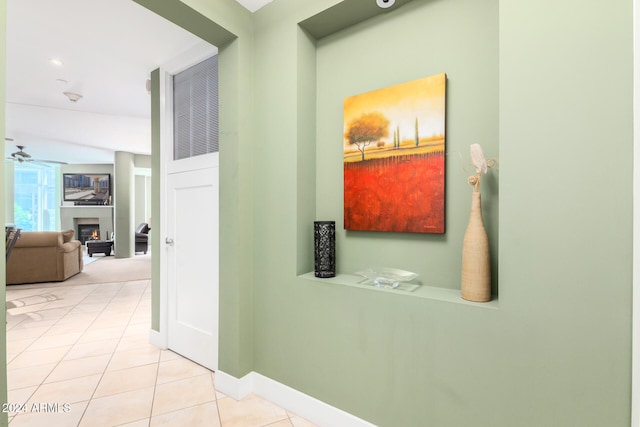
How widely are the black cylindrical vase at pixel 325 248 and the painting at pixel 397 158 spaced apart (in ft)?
0.43

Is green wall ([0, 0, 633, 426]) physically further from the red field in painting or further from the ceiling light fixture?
the ceiling light fixture

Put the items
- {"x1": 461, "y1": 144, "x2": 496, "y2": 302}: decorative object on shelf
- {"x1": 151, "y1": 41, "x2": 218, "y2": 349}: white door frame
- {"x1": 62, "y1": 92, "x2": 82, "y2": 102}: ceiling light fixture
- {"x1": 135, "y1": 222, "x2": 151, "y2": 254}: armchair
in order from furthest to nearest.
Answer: {"x1": 135, "y1": 222, "x2": 151, "y2": 254}: armchair < {"x1": 62, "y1": 92, "x2": 82, "y2": 102}: ceiling light fixture < {"x1": 151, "y1": 41, "x2": 218, "y2": 349}: white door frame < {"x1": 461, "y1": 144, "x2": 496, "y2": 302}: decorative object on shelf

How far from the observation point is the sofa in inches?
195

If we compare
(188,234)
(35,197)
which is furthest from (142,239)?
(188,234)

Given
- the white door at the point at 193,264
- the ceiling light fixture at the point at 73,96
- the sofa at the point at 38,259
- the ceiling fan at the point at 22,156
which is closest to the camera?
the white door at the point at 193,264

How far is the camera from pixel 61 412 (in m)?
1.84

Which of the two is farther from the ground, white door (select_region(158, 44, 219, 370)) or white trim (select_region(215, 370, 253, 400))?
white door (select_region(158, 44, 219, 370))

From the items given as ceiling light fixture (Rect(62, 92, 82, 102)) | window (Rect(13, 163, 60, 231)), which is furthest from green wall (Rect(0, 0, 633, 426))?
window (Rect(13, 163, 60, 231))


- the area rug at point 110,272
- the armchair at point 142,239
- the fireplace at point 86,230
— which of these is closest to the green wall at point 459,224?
the area rug at point 110,272

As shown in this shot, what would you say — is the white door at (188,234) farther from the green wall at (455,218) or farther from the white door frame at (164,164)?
the green wall at (455,218)

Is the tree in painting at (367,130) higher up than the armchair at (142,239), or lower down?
higher up

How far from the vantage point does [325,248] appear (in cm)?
183

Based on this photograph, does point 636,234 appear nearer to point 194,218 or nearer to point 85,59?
point 194,218

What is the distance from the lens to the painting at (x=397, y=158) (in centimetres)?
158
